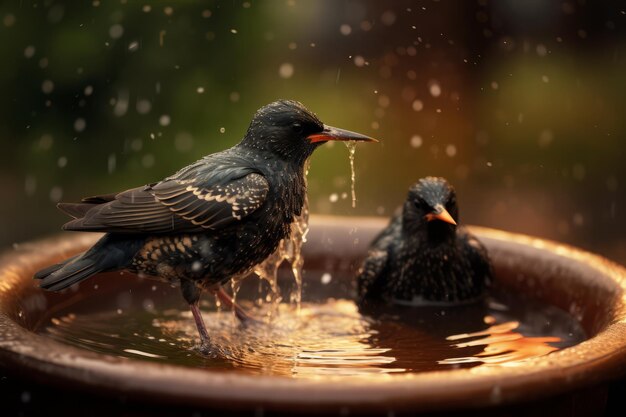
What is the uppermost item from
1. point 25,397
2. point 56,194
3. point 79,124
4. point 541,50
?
point 541,50

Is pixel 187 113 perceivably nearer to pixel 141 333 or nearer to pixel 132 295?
pixel 132 295

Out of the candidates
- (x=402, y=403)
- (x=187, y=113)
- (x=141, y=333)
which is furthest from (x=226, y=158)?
(x=187, y=113)

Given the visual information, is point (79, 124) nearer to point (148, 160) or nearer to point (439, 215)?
point (148, 160)

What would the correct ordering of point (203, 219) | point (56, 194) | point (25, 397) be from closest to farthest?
1. point (25, 397)
2. point (203, 219)
3. point (56, 194)

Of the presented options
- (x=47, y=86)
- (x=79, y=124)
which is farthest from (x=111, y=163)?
(x=47, y=86)

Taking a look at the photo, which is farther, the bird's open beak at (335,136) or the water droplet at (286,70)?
the water droplet at (286,70)

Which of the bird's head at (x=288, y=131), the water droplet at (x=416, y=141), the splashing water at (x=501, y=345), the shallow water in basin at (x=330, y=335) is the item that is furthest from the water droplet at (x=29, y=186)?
the splashing water at (x=501, y=345)

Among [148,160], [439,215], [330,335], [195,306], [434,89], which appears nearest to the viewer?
[195,306]

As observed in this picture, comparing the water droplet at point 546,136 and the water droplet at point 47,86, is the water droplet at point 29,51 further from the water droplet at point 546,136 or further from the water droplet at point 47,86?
the water droplet at point 546,136
